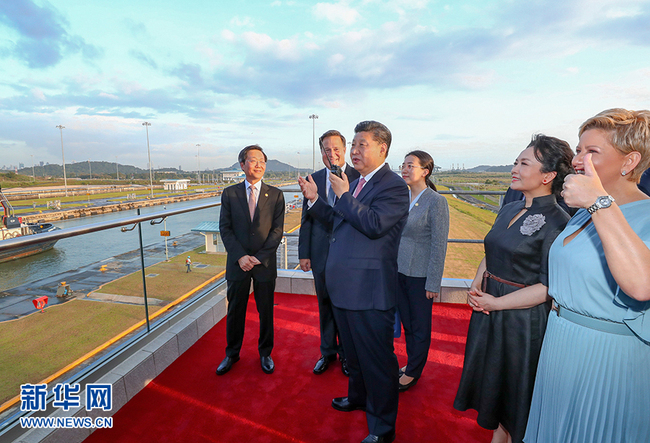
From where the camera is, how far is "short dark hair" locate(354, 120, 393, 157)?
1.60 meters

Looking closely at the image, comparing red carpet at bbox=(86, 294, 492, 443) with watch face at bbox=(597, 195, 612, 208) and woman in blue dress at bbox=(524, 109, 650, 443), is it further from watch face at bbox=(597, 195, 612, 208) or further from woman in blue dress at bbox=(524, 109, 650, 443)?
watch face at bbox=(597, 195, 612, 208)

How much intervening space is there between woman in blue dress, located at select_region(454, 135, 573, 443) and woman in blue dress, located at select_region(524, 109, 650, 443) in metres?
0.25

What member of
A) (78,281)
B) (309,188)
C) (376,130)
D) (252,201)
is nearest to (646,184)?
(376,130)

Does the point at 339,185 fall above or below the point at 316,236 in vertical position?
above

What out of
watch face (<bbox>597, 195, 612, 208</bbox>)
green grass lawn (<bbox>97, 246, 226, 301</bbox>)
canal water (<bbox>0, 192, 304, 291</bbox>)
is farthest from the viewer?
green grass lawn (<bbox>97, 246, 226, 301</bbox>)

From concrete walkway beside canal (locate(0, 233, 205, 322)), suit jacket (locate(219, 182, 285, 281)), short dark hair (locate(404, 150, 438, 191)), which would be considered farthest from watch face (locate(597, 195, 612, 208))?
concrete walkway beside canal (locate(0, 233, 205, 322))

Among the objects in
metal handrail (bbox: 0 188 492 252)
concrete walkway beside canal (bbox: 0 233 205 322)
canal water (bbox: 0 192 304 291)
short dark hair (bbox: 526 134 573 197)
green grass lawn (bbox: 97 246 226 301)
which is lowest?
green grass lawn (bbox: 97 246 226 301)

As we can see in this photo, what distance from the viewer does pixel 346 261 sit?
157 centimetres

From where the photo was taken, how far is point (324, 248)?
7.93 feet

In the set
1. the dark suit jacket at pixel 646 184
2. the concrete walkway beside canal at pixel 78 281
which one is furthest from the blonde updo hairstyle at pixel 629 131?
the concrete walkway beside canal at pixel 78 281

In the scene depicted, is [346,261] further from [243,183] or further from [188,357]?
[188,357]

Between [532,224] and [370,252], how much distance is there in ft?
2.41

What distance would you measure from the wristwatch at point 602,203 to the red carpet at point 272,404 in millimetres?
1539

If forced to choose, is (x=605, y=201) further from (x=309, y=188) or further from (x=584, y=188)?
(x=309, y=188)
